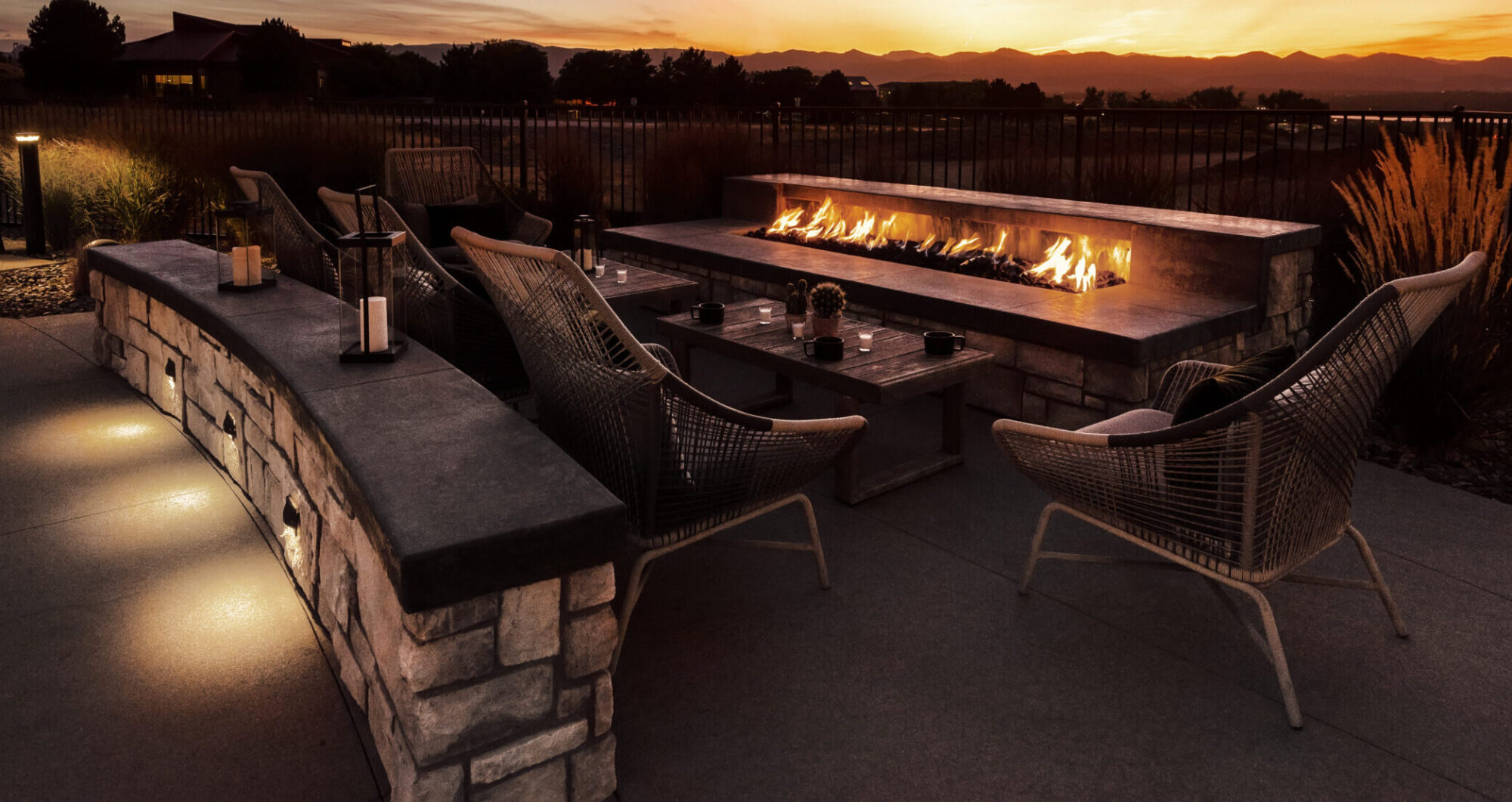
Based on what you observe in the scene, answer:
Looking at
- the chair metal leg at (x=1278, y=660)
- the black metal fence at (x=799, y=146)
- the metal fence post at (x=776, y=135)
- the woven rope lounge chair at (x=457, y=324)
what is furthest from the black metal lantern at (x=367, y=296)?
the metal fence post at (x=776, y=135)

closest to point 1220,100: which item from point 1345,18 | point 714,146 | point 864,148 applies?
point 1345,18

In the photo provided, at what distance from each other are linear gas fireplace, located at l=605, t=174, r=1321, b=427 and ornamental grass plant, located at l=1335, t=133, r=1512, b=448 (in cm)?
62

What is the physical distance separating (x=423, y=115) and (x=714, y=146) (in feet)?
13.7

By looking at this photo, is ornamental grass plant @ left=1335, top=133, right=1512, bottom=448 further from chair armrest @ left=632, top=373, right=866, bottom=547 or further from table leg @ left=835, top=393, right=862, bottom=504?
chair armrest @ left=632, top=373, right=866, bottom=547

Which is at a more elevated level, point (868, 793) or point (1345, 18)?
point (1345, 18)

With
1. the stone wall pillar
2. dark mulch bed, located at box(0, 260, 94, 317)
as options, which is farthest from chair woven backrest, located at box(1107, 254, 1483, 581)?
dark mulch bed, located at box(0, 260, 94, 317)

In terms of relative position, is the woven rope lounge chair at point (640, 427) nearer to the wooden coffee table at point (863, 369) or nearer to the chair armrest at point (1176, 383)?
the wooden coffee table at point (863, 369)

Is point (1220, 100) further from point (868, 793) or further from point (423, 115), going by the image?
point (868, 793)

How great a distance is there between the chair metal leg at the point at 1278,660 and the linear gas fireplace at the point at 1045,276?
6.29 ft

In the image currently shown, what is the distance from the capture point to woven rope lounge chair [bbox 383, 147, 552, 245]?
274 inches

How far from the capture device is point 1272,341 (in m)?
4.98

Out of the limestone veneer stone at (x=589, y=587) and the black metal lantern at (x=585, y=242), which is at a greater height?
the black metal lantern at (x=585, y=242)

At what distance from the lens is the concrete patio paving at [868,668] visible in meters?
2.18

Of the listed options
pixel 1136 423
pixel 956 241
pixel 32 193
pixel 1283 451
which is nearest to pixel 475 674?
Answer: pixel 1283 451
